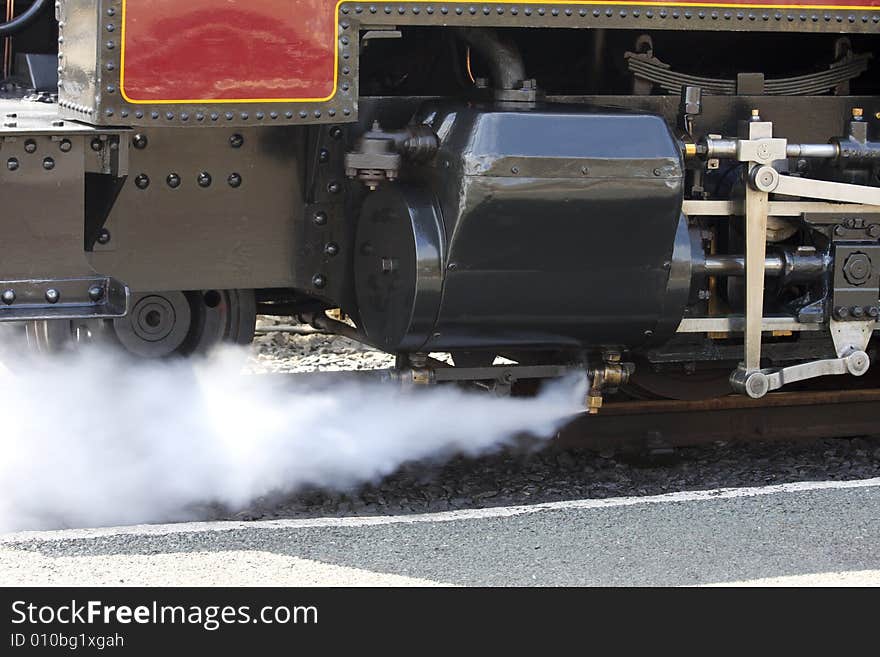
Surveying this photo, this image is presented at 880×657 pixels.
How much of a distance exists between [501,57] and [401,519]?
145 cm

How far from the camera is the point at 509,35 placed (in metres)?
4.20

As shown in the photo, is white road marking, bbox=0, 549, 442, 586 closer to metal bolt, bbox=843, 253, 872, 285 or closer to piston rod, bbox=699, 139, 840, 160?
piston rod, bbox=699, 139, 840, 160

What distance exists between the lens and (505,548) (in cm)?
371

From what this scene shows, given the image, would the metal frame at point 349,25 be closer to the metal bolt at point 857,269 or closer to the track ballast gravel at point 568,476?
the metal bolt at point 857,269

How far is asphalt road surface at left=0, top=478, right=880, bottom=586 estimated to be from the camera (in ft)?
11.4

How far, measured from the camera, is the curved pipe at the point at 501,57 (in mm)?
4117

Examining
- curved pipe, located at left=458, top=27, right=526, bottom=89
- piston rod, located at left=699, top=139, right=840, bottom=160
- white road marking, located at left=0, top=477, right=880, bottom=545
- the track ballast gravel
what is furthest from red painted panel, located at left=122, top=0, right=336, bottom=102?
the track ballast gravel

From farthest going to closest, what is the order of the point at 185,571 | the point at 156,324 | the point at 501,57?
the point at 156,324 < the point at 501,57 < the point at 185,571

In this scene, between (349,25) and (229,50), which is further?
(349,25)

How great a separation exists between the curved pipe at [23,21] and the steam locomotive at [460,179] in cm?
1

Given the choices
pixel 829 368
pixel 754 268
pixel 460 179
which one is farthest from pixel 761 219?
pixel 460 179

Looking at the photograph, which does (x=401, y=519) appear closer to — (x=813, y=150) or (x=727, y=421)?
(x=813, y=150)

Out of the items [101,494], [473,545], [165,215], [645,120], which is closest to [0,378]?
[101,494]

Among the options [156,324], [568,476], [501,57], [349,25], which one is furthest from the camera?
[568,476]
